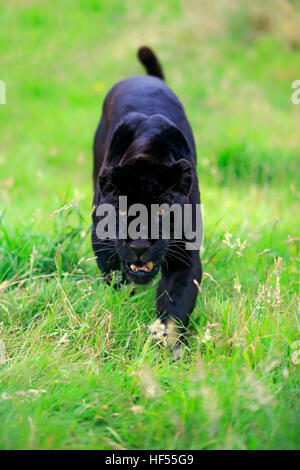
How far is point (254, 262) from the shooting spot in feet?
11.0

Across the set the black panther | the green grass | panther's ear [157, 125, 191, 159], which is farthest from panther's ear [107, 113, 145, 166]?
the green grass

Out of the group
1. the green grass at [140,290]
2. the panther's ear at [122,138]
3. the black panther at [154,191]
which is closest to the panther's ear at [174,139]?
the black panther at [154,191]

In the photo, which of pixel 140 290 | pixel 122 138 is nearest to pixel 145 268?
pixel 140 290

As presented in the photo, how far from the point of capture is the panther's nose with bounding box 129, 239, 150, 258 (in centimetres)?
235

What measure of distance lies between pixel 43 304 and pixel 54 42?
8.63m

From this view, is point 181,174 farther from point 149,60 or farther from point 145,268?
point 149,60

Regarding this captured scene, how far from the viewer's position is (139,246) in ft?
7.69

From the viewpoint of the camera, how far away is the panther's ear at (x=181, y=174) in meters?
2.51

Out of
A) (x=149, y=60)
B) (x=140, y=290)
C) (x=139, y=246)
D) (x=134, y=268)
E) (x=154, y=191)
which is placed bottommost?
(x=140, y=290)

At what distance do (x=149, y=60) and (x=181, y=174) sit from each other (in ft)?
6.45

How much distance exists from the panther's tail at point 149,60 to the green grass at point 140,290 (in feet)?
3.86

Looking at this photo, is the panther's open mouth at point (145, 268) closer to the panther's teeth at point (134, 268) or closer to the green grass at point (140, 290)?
the panther's teeth at point (134, 268)

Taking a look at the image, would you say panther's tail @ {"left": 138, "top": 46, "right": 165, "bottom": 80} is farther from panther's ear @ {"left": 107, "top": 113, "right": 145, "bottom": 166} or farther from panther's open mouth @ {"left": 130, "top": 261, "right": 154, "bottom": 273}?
panther's open mouth @ {"left": 130, "top": 261, "right": 154, "bottom": 273}

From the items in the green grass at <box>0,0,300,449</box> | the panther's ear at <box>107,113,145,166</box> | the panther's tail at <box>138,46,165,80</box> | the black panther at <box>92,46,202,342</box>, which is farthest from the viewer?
the panther's tail at <box>138,46,165,80</box>
